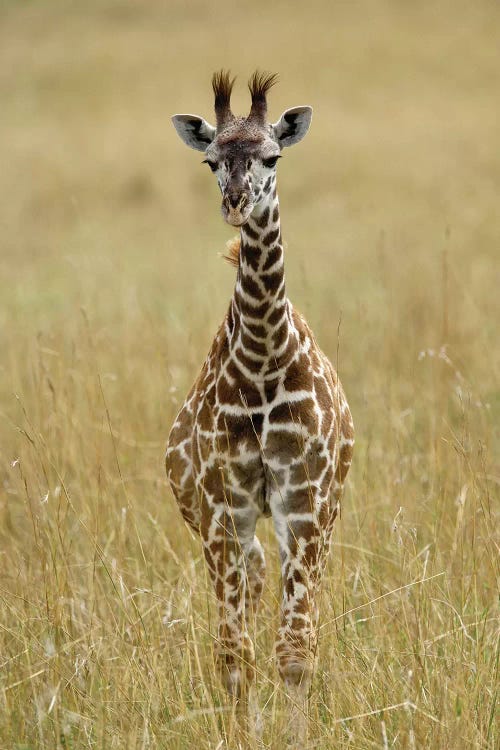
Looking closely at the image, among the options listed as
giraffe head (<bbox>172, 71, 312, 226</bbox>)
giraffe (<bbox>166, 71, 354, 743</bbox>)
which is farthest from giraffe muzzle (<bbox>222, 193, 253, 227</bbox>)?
giraffe (<bbox>166, 71, 354, 743</bbox>)

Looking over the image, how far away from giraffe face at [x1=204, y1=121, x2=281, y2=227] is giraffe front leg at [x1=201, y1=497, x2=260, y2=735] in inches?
44.7

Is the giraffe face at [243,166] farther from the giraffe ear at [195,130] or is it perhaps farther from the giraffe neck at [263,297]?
the giraffe ear at [195,130]

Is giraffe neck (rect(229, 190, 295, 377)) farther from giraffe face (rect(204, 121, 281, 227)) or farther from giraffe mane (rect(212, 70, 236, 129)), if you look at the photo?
giraffe mane (rect(212, 70, 236, 129))

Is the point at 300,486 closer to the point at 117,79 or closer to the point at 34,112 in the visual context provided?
the point at 34,112

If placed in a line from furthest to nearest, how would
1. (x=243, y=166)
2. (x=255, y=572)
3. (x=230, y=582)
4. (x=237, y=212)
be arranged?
(x=255, y=572) → (x=230, y=582) → (x=243, y=166) → (x=237, y=212)

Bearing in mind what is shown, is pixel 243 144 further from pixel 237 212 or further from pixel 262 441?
pixel 262 441

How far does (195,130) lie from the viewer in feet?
14.6

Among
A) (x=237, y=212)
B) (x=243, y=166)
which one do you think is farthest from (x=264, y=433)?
(x=243, y=166)

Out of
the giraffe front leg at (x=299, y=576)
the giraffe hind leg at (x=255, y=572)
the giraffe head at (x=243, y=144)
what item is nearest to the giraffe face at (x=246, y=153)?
the giraffe head at (x=243, y=144)

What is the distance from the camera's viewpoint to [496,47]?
32.0 m

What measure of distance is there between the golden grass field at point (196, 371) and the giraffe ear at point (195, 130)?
0.96 metres

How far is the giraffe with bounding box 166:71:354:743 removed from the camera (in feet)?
13.3

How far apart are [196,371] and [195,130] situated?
3.05 meters

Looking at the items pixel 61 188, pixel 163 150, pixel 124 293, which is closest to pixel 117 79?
pixel 163 150
